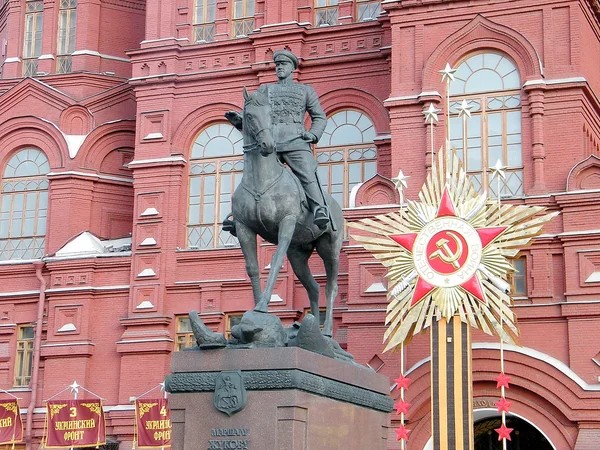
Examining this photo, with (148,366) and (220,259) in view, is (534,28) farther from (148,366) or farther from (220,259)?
(148,366)

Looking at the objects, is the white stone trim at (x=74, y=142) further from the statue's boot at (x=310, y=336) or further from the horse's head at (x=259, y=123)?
the statue's boot at (x=310, y=336)

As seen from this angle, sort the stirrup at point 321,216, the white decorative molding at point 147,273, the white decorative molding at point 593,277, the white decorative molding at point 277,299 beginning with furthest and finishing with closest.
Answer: the white decorative molding at point 147,273 → the white decorative molding at point 277,299 → the white decorative molding at point 593,277 → the stirrup at point 321,216

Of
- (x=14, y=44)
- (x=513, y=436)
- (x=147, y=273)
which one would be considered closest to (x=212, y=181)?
(x=147, y=273)

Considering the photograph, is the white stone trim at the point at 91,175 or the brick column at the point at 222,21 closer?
the brick column at the point at 222,21

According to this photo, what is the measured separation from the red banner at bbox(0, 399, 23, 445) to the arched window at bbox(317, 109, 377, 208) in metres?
8.56

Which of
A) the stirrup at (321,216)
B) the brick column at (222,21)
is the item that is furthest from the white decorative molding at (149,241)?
the stirrup at (321,216)

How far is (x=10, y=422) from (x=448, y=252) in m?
11.2

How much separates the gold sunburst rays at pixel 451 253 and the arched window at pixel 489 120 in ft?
5.42

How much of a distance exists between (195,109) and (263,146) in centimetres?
1602

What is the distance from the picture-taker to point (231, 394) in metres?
10.7

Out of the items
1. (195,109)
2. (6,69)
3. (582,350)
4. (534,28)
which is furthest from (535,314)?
(6,69)

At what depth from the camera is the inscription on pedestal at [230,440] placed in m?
10.6

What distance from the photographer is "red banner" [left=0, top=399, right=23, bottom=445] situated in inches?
1013

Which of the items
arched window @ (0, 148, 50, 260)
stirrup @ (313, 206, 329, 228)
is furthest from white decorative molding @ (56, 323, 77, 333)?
stirrup @ (313, 206, 329, 228)
